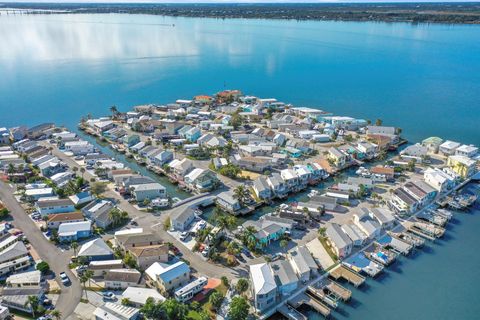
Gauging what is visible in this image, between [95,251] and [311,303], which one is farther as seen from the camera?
[95,251]

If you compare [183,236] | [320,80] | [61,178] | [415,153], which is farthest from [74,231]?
[320,80]

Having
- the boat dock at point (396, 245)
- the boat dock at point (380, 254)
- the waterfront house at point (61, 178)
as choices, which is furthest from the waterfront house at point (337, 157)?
the waterfront house at point (61, 178)

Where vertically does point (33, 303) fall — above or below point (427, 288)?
above

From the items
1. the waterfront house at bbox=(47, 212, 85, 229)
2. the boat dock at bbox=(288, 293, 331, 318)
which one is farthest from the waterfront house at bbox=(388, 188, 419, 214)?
the waterfront house at bbox=(47, 212, 85, 229)

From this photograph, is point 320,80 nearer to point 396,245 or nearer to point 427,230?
point 427,230

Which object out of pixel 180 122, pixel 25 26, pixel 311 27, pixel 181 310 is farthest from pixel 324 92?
pixel 25 26

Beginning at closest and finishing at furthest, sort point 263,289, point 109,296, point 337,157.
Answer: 1. point 263,289
2. point 109,296
3. point 337,157

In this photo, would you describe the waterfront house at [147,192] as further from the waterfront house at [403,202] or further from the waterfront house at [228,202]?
the waterfront house at [403,202]
